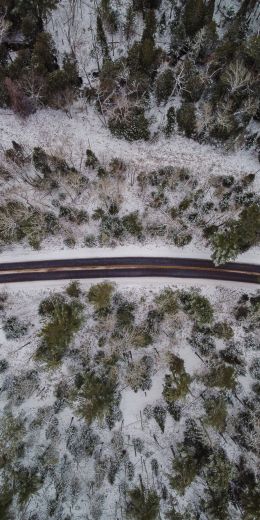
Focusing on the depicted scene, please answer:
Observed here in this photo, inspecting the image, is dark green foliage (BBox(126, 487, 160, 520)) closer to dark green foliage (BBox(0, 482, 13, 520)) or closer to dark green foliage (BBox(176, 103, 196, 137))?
dark green foliage (BBox(0, 482, 13, 520))

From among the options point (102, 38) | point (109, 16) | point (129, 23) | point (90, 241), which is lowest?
point (90, 241)

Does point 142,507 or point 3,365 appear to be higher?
point 3,365

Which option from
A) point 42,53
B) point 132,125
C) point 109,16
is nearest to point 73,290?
point 132,125

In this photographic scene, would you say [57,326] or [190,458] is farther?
[190,458]

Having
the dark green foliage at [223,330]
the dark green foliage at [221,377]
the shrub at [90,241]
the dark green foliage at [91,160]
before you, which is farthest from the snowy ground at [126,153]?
the dark green foliage at [221,377]

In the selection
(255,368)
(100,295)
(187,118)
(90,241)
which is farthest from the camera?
(90,241)

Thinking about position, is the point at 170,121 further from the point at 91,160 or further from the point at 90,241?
the point at 90,241
